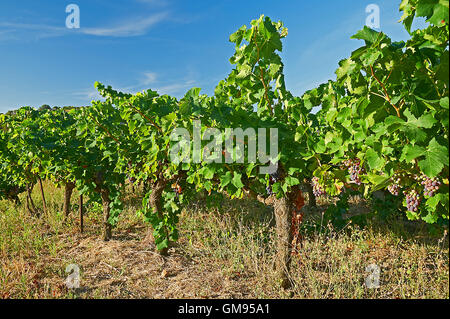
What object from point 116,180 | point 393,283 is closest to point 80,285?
point 116,180

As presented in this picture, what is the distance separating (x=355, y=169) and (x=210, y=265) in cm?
265

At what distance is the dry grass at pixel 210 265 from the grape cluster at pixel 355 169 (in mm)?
1313

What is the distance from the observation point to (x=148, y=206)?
5.21 metres

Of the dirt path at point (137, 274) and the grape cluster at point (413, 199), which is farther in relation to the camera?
the dirt path at point (137, 274)

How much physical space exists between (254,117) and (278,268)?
195 centimetres

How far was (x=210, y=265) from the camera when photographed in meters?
4.47

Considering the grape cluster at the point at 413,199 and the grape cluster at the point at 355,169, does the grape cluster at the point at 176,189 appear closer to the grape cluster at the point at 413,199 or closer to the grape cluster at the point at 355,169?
the grape cluster at the point at 355,169

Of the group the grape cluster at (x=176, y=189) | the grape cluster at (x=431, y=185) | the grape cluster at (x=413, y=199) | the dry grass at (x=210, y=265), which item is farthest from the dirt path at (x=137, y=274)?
the grape cluster at (x=431, y=185)

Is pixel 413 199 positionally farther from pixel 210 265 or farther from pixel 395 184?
pixel 210 265

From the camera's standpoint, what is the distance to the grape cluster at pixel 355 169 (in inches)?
107

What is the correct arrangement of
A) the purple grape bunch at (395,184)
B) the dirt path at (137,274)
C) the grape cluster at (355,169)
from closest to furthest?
the purple grape bunch at (395,184)
the grape cluster at (355,169)
the dirt path at (137,274)

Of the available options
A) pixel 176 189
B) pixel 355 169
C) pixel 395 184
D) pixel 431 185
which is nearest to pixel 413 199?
pixel 395 184

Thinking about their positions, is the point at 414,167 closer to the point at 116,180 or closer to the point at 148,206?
the point at 148,206

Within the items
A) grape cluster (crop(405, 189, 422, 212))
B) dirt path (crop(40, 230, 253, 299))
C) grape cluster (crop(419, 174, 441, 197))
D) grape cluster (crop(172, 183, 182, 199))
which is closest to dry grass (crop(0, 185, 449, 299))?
dirt path (crop(40, 230, 253, 299))
